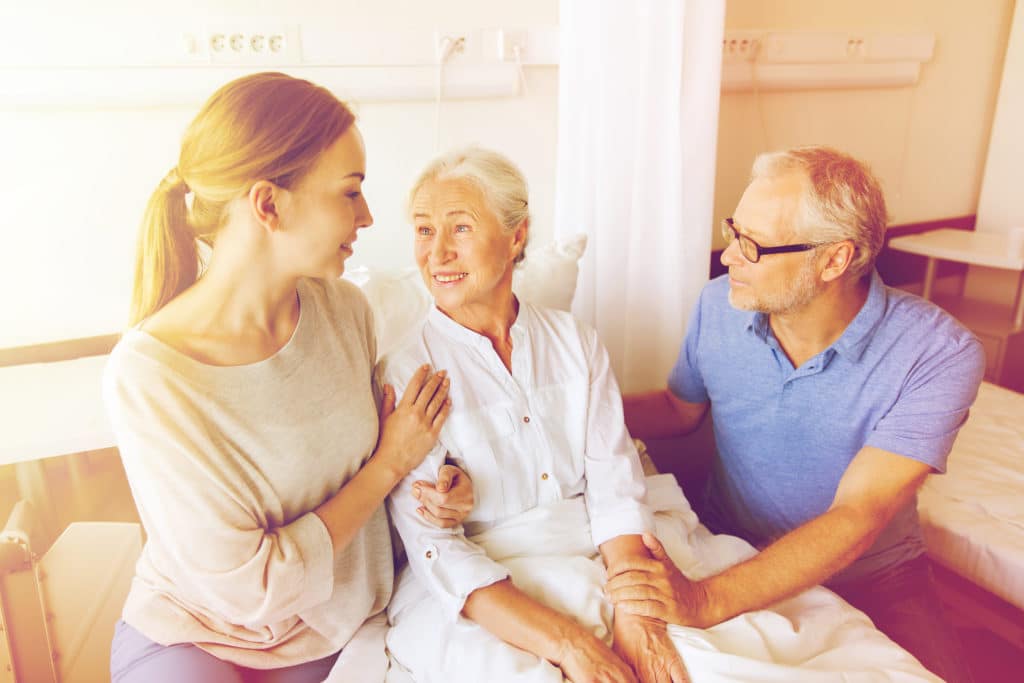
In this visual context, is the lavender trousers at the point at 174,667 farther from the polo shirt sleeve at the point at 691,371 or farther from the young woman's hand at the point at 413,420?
the polo shirt sleeve at the point at 691,371

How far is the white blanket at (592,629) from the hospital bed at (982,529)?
1.87 feet

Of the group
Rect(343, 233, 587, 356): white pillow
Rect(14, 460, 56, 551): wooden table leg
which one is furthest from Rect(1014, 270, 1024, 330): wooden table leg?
Rect(14, 460, 56, 551): wooden table leg

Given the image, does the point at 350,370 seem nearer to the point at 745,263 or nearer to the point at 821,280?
the point at 745,263

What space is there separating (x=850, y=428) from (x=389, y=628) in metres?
1.00

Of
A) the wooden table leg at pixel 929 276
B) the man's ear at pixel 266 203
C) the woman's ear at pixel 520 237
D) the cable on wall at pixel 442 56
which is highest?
the cable on wall at pixel 442 56

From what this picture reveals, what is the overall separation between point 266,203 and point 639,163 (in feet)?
3.92

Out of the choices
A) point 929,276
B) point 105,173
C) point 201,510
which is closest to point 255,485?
point 201,510

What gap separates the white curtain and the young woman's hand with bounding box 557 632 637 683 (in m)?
1.03

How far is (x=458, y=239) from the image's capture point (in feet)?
4.33

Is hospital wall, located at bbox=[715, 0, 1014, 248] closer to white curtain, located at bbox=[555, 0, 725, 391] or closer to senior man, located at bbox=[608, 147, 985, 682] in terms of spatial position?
white curtain, located at bbox=[555, 0, 725, 391]

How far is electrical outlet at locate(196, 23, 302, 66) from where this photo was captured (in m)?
1.70

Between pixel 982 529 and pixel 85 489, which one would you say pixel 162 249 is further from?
pixel 982 529

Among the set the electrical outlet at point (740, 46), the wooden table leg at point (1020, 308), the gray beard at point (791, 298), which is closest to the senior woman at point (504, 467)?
the gray beard at point (791, 298)

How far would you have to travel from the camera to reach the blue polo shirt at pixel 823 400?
55.3 inches
